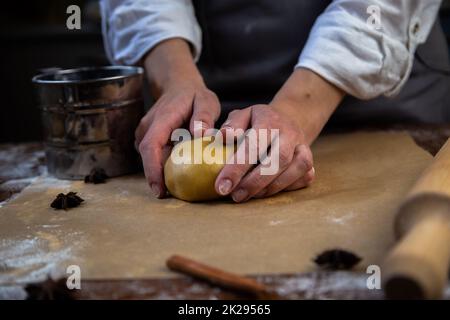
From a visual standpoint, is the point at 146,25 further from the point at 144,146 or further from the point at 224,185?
the point at 224,185

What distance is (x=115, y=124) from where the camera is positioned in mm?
1565

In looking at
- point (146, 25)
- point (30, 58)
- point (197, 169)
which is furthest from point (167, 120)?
point (30, 58)

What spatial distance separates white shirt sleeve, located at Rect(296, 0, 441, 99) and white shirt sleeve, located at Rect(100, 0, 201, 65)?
41 centimetres

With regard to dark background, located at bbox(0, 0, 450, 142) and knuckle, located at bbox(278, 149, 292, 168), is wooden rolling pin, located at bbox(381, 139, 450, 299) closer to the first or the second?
knuckle, located at bbox(278, 149, 292, 168)

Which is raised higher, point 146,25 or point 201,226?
point 146,25

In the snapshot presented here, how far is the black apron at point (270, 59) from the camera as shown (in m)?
1.88

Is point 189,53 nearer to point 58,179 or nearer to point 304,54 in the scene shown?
point 304,54

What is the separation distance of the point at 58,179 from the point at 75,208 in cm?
31

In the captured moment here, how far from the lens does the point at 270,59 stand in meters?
1.92

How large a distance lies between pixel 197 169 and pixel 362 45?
610mm

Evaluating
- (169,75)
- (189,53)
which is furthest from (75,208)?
(189,53)

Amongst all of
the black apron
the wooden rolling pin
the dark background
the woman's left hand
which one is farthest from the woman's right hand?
the dark background
